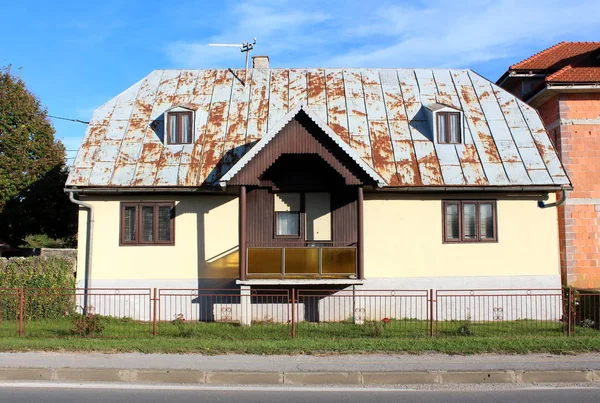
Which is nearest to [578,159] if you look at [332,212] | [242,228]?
[332,212]

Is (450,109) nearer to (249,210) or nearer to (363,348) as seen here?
(249,210)

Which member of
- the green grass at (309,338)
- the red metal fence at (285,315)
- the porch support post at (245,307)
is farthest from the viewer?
the porch support post at (245,307)

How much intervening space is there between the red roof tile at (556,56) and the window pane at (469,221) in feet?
35.3

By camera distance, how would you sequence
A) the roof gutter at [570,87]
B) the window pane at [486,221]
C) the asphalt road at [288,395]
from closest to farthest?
the asphalt road at [288,395] < the window pane at [486,221] < the roof gutter at [570,87]

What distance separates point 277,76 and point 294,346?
38.9ft

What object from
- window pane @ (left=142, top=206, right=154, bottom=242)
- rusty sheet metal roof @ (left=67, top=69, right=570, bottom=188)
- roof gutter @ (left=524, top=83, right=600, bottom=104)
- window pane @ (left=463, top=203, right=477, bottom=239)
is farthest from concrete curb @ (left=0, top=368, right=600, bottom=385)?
roof gutter @ (left=524, top=83, right=600, bottom=104)

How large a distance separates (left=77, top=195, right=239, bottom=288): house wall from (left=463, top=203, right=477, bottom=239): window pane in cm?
666

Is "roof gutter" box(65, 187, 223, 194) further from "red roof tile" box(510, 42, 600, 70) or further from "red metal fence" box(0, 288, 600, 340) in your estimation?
"red roof tile" box(510, 42, 600, 70)

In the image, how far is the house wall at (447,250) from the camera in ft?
57.3

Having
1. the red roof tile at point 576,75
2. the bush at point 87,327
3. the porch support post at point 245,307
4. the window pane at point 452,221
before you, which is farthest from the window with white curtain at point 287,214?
the red roof tile at point 576,75

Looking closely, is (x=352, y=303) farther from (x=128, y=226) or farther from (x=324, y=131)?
(x=128, y=226)

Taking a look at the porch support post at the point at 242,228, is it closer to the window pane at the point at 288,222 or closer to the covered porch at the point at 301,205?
the covered porch at the point at 301,205

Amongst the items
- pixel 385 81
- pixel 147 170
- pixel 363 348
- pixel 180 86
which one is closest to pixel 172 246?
pixel 147 170

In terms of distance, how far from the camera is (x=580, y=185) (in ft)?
71.3
